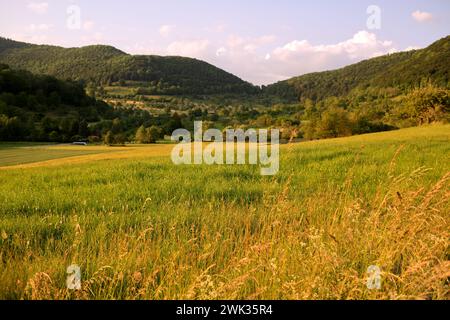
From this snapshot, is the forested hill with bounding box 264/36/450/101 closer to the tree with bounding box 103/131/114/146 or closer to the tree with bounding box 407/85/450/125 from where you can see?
the tree with bounding box 407/85/450/125

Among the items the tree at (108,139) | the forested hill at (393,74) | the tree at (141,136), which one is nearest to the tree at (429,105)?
the forested hill at (393,74)

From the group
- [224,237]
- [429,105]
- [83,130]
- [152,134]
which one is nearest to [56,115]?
[83,130]

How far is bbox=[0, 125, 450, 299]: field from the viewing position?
135 inches

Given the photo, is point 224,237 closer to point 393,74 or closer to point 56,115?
point 56,115

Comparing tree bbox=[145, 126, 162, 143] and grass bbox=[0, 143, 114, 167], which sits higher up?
tree bbox=[145, 126, 162, 143]

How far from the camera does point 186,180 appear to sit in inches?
404

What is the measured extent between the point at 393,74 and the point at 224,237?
536 feet

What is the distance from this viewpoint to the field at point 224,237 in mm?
3441

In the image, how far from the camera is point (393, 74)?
149 m

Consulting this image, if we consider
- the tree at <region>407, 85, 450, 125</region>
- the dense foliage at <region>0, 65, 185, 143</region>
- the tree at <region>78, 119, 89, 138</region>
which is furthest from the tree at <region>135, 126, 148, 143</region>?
the tree at <region>407, 85, 450, 125</region>

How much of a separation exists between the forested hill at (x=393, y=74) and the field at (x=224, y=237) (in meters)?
107

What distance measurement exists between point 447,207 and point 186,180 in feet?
20.8

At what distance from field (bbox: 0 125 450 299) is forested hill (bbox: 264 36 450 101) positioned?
107111mm

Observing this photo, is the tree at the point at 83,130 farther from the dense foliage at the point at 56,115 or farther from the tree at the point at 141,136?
the tree at the point at 141,136
